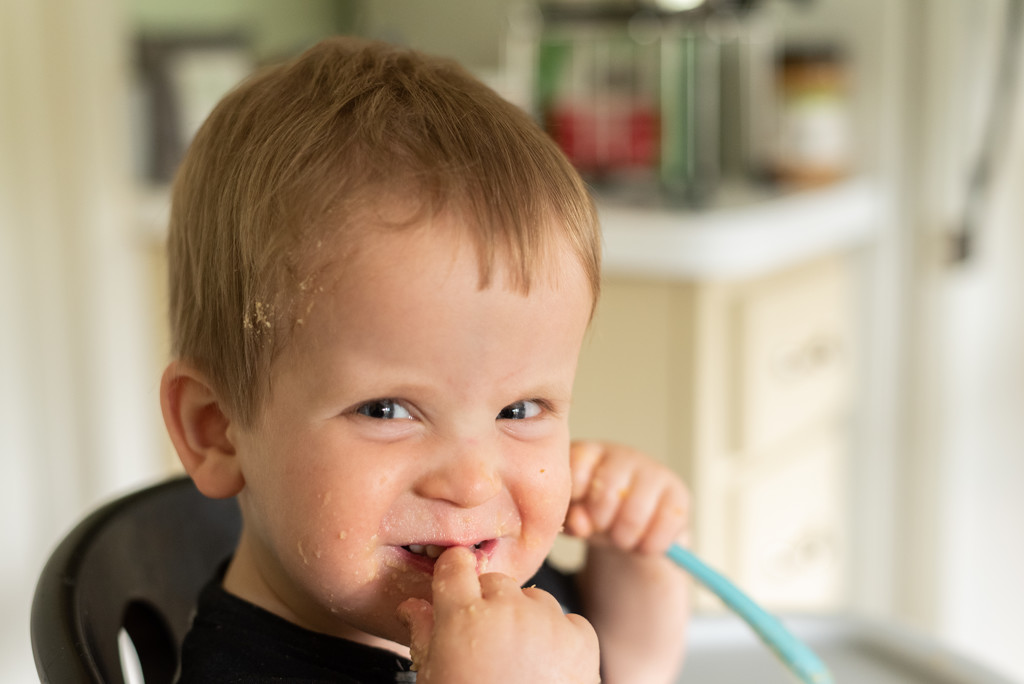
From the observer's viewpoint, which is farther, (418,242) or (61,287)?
(61,287)

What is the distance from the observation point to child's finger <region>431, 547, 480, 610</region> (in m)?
0.52

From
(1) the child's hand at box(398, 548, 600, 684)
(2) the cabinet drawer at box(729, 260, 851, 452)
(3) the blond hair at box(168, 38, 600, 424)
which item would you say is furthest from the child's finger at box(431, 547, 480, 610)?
(2) the cabinet drawer at box(729, 260, 851, 452)

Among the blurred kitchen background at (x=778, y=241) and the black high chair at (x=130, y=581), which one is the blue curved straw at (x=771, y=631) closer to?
the black high chair at (x=130, y=581)

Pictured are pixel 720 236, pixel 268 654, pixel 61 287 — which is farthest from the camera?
pixel 61 287

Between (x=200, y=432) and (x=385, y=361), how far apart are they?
145mm

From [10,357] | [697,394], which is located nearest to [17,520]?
[10,357]

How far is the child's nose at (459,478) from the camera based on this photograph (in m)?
0.55

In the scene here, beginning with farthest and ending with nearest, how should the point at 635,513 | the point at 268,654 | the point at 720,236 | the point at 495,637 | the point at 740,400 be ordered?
the point at 740,400 → the point at 720,236 → the point at 635,513 → the point at 268,654 → the point at 495,637

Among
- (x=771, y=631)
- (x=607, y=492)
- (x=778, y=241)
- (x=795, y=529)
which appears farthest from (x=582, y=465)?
(x=795, y=529)

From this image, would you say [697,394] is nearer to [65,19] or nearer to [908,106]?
[908,106]

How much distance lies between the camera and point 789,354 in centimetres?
156

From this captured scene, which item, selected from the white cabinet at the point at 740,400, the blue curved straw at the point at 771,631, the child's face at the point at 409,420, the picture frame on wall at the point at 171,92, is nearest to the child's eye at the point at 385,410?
the child's face at the point at 409,420

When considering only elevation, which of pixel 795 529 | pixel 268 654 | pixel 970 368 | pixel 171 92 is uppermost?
pixel 171 92

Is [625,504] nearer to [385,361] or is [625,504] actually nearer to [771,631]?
[771,631]
